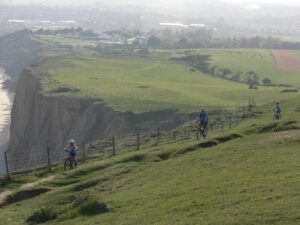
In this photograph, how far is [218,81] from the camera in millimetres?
109312

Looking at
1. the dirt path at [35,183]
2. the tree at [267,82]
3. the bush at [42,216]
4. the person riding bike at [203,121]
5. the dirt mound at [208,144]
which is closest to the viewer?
the bush at [42,216]

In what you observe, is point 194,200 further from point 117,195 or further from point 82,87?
point 82,87

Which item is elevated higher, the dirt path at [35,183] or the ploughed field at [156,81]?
the dirt path at [35,183]

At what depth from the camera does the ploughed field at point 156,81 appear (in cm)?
7556

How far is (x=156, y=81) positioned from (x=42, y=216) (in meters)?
82.4

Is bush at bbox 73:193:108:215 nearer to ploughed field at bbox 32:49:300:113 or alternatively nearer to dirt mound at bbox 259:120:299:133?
dirt mound at bbox 259:120:299:133

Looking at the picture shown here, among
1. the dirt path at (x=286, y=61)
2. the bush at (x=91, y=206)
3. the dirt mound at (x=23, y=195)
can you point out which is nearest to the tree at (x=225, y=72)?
the dirt path at (x=286, y=61)

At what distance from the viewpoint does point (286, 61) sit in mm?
132500

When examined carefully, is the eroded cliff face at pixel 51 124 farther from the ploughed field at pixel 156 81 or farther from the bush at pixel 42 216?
the bush at pixel 42 216

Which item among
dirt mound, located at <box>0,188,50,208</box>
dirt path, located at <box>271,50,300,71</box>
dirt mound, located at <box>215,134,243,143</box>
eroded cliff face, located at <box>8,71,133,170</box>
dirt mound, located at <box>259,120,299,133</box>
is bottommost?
eroded cliff face, located at <box>8,71,133,170</box>

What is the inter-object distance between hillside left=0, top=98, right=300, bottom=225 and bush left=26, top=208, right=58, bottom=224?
0.18ft

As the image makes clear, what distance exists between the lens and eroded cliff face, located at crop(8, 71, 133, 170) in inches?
2810

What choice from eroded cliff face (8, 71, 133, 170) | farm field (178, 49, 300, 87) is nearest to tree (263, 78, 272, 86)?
farm field (178, 49, 300, 87)

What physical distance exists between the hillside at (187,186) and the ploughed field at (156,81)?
37542 mm
